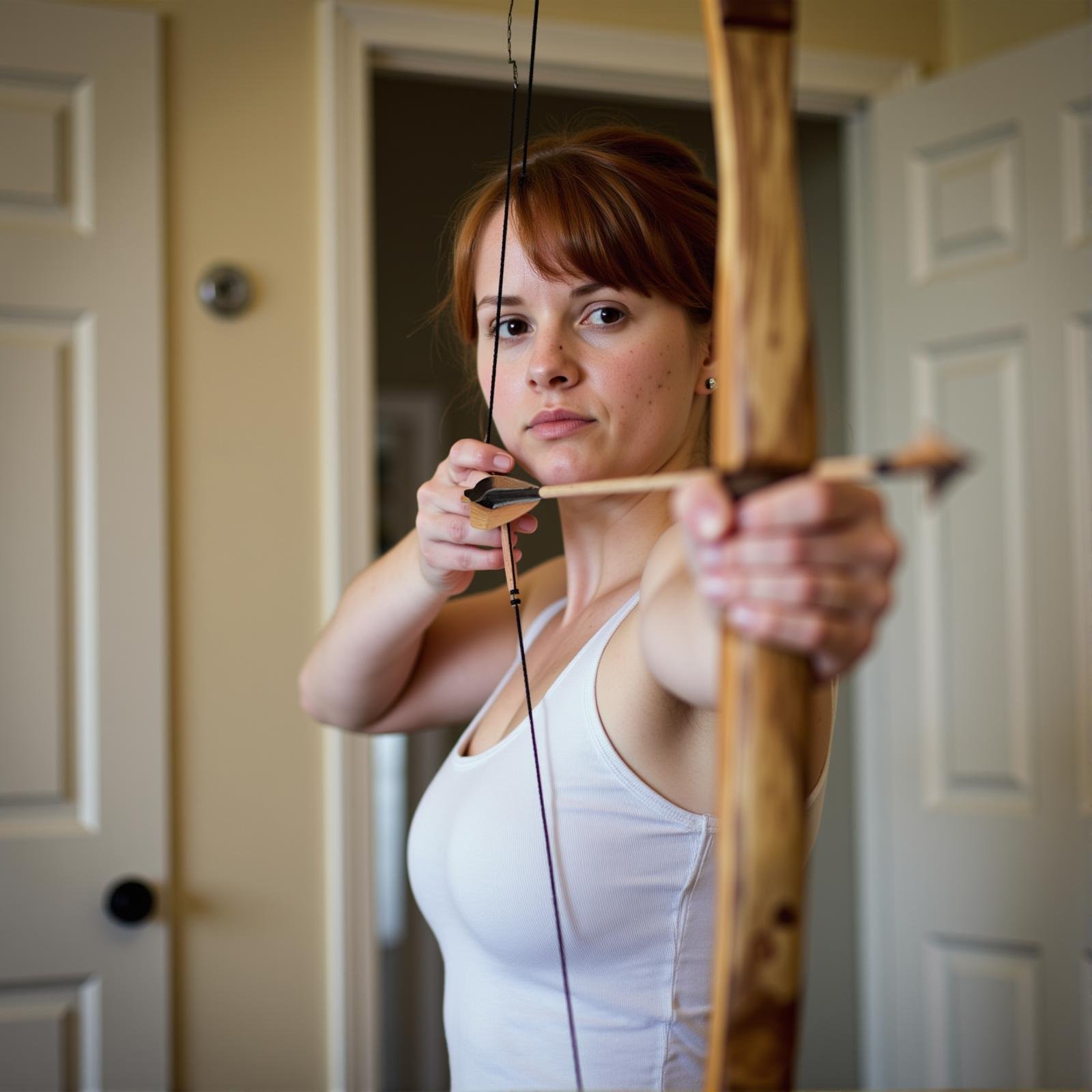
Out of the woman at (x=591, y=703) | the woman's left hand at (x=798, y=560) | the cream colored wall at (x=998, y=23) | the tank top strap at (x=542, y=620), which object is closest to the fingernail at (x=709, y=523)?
the woman's left hand at (x=798, y=560)

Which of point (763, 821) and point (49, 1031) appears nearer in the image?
point (763, 821)

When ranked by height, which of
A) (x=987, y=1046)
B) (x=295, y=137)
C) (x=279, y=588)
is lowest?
(x=987, y=1046)

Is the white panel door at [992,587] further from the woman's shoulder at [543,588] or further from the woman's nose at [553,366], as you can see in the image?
the woman's nose at [553,366]

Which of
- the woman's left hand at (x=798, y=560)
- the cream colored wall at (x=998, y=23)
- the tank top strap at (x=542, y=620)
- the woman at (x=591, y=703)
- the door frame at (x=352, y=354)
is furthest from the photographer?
the cream colored wall at (x=998, y=23)

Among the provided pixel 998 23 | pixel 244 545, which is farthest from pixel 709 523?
pixel 998 23

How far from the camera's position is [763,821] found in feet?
1.49

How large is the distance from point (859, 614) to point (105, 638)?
4.98ft

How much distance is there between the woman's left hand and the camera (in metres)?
0.40

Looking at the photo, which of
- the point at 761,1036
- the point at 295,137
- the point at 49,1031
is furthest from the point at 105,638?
the point at 761,1036

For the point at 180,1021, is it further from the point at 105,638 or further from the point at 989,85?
the point at 989,85

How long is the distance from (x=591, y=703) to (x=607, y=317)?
0.25 meters

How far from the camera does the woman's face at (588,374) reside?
0.76 meters

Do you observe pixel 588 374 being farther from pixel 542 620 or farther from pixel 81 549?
pixel 81 549

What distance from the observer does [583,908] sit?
0.74 metres
